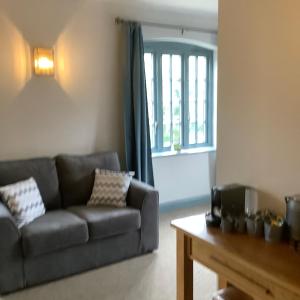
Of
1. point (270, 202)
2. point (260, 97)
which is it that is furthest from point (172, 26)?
point (270, 202)

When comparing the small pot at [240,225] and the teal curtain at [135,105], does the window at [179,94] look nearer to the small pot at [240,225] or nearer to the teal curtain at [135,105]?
the teal curtain at [135,105]

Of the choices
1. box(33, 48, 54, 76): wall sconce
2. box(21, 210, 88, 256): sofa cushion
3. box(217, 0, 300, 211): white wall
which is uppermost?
box(33, 48, 54, 76): wall sconce

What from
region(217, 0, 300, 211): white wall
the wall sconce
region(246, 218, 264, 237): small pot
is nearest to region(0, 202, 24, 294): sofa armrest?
the wall sconce

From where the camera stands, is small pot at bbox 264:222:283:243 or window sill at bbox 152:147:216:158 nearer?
small pot at bbox 264:222:283:243

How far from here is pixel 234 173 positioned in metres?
2.31

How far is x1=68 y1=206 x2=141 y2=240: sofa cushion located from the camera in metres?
3.12

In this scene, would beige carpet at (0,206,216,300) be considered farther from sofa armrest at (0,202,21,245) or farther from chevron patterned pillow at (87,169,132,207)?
chevron patterned pillow at (87,169,132,207)

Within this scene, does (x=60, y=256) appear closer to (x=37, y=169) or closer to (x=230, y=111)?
(x=37, y=169)

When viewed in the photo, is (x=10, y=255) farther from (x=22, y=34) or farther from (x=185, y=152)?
(x=185, y=152)

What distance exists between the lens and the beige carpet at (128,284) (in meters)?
2.78

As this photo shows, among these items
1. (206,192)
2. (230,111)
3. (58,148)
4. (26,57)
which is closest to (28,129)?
(58,148)

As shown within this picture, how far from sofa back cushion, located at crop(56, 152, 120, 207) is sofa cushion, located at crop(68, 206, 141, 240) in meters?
0.21

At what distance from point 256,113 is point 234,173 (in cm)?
41

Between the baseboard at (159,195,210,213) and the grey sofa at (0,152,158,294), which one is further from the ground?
the grey sofa at (0,152,158,294)
